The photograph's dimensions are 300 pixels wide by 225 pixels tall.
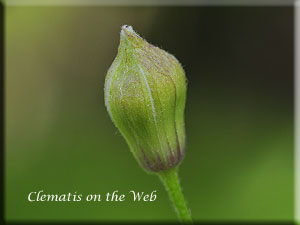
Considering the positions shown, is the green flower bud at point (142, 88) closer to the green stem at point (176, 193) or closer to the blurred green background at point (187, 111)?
the green stem at point (176, 193)

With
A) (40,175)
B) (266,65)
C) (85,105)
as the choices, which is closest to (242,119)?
(266,65)

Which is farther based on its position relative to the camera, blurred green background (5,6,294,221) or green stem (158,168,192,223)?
blurred green background (5,6,294,221)

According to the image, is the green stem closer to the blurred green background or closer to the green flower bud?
the green flower bud

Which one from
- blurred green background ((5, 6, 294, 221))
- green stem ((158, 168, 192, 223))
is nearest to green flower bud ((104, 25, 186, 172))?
green stem ((158, 168, 192, 223))

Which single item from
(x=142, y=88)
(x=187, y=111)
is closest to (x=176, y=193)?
(x=142, y=88)

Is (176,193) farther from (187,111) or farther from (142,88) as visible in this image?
(187,111)

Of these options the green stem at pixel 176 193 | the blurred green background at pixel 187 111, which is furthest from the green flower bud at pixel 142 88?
the blurred green background at pixel 187 111
